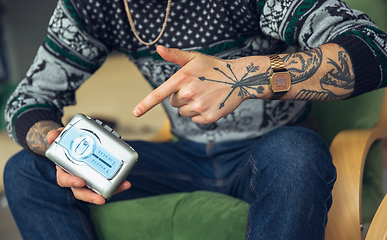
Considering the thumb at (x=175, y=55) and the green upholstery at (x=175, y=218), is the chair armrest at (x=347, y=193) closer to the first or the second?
the green upholstery at (x=175, y=218)

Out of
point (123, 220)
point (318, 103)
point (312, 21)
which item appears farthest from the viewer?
point (318, 103)

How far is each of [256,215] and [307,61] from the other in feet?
1.02

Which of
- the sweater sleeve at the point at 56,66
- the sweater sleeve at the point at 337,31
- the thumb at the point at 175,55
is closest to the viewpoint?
the thumb at the point at 175,55

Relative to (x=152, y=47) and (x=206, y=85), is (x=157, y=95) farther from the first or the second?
(x=152, y=47)

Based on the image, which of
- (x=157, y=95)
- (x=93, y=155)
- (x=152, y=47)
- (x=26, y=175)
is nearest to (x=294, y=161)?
(x=157, y=95)

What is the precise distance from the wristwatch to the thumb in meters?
0.16

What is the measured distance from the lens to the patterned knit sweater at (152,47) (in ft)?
2.75

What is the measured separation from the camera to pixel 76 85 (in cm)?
95

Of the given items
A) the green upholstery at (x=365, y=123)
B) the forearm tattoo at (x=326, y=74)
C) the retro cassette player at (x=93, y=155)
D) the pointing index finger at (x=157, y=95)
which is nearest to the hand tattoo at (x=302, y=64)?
the forearm tattoo at (x=326, y=74)

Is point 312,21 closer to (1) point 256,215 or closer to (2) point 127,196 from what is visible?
(1) point 256,215

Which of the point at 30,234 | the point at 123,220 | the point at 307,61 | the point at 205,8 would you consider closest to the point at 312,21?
the point at 307,61

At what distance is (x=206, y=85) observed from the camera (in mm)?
584

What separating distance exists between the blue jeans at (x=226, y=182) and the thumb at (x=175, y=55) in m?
0.23

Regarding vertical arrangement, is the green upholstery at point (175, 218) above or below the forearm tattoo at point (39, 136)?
below
